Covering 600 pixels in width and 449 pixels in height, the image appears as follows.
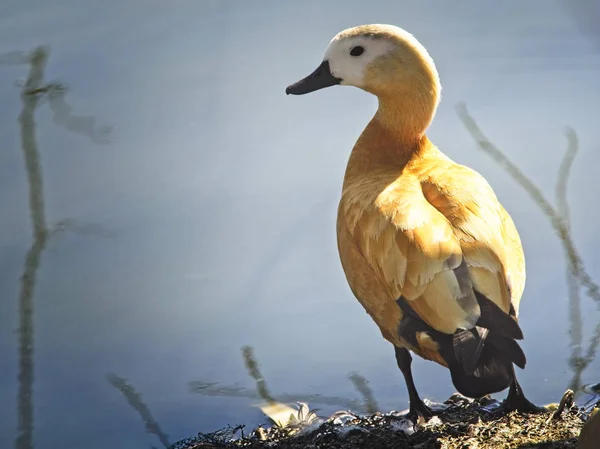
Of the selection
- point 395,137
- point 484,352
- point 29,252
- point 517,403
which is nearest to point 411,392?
point 517,403

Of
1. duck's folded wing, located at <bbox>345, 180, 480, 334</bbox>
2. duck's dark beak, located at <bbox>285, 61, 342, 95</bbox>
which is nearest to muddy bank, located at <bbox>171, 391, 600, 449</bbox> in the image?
duck's folded wing, located at <bbox>345, 180, 480, 334</bbox>

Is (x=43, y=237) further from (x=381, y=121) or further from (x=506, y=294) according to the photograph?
(x=506, y=294)

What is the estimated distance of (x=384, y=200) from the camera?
7.25 feet

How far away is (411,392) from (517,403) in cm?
25

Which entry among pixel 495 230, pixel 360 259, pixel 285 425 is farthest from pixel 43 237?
pixel 495 230

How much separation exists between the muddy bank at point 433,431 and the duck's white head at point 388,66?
0.71 m

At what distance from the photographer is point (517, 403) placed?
2.33m

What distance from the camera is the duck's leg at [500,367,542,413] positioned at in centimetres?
233

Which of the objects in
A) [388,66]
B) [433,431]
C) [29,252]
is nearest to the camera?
[433,431]

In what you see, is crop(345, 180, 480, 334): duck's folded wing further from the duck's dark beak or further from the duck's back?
the duck's dark beak

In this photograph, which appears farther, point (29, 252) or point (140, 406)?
point (29, 252)

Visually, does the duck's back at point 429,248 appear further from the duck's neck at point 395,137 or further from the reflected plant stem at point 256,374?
the reflected plant stem at point 256,374

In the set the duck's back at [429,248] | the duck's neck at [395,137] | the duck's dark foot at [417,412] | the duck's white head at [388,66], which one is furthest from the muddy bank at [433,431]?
the duck's white head at [388,66]

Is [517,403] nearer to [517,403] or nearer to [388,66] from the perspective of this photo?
[517,403]
